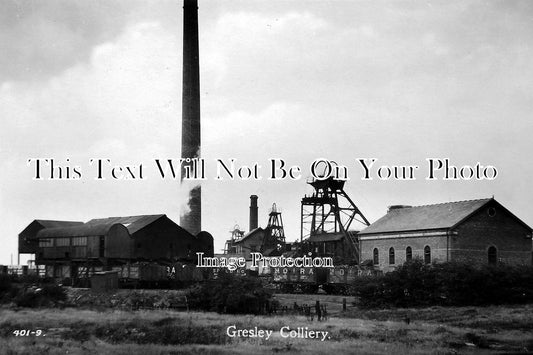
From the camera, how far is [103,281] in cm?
3812

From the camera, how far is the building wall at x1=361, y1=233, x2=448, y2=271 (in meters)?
39.9

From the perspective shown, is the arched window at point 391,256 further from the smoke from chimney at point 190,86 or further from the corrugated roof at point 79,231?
the corrugated roof at point 79,231

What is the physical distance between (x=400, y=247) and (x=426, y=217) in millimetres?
2662

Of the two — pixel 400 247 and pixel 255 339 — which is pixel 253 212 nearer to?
pixel 400 247

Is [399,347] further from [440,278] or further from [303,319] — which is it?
[440,278]

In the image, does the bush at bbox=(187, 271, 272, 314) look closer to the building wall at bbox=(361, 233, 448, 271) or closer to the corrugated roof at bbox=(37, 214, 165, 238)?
the building wall at bbox=(361, 233, 448, 271)

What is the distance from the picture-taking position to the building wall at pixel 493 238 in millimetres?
39562

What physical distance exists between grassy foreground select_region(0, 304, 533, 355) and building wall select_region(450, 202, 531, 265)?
11.9m

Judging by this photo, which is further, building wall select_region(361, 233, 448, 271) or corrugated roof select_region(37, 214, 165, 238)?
corrugated roof select_region(37, 214, 165, 238)

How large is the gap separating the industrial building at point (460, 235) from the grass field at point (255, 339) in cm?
1169

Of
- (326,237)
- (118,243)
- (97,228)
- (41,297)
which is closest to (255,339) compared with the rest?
(41,297)

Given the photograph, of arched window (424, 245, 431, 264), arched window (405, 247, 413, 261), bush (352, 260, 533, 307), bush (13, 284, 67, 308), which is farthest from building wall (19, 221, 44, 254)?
bush (352, 260, 533, 307)

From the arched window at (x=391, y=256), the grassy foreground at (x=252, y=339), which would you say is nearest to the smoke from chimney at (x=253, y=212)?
the arched window at (x=391, y=256)

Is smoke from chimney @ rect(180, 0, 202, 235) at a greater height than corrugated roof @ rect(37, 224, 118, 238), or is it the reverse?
smoke from chimney @ rect(180, 0, 202, 235)
